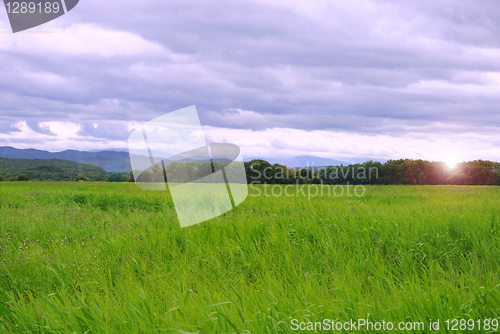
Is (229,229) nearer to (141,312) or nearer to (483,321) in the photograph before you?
(141,312)

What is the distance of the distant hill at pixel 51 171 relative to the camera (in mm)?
36156

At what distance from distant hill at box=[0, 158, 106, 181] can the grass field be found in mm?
31412

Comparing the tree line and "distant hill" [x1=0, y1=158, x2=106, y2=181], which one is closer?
the tree line

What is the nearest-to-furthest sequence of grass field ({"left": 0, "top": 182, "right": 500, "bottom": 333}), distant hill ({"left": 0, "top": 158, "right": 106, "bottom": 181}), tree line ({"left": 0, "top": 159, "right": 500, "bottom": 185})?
grass field ({"left": 0, "top": 182, "right": 500, "bottom": 333}) → tree line ({"left": 0, "top": 159, "right": 500, "bottom": 185}) → distant hill ({"left": 0, "top": 158, "right": 106, "bottom": 181})

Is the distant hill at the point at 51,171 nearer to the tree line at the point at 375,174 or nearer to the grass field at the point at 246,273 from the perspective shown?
the tree line at the point at 375,174

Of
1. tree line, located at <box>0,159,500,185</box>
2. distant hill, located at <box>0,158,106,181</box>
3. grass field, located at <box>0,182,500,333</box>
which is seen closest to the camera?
grass field, located at <box>0,182,500,333</box>

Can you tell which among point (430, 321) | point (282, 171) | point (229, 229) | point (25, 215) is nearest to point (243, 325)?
point (430, 321)

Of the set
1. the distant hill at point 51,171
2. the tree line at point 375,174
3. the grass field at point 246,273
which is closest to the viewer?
the grass field at point 246,273

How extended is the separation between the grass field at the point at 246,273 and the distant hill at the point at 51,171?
3141 centimetres

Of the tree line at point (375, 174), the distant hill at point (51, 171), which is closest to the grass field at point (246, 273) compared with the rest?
the tree line at point (375, 174)

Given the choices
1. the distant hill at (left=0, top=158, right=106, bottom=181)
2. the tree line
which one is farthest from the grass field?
the distant hill at (left=0, top=158, right=106, bottom=181)

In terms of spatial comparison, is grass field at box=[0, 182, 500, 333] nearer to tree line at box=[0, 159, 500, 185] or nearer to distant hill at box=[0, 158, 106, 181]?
tree line at box=[0, 159, 500, 185]

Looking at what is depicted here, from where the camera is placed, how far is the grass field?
9.59 ft

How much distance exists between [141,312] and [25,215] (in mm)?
8388
